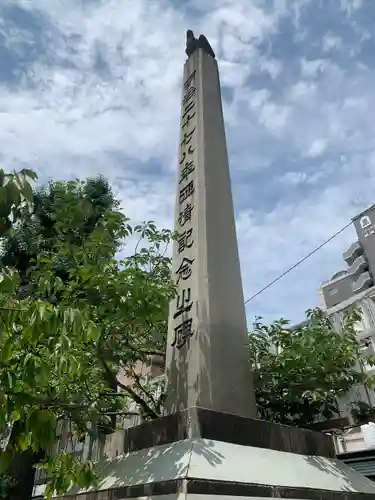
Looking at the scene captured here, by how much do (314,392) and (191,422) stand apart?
2077mm

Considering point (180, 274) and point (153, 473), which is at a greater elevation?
point (180, 274)

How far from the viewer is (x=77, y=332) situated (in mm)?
2500

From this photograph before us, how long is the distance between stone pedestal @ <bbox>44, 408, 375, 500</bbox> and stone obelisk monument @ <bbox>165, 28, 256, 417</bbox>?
43cm

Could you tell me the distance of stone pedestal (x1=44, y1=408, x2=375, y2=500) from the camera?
330cm

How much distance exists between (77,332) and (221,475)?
183 cm

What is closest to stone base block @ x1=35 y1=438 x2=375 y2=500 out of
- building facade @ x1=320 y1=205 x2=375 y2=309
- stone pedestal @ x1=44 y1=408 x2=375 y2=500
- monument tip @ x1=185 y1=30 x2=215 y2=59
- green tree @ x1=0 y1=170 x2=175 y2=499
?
stone pedestal @ x1=44 y1=408 x2=375 y2=500

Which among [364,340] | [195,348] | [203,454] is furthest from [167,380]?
[364,340]

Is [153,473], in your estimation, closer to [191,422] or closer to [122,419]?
[191,422]

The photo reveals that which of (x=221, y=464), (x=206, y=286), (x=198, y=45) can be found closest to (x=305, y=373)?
(x=206, y=286)

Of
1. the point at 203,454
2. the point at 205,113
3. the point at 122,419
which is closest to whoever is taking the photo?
the point at 203,454

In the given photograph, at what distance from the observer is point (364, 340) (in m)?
13.3

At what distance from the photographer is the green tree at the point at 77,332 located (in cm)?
244

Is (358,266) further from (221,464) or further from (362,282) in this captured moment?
(221,464)

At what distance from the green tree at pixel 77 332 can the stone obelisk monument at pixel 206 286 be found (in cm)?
36
